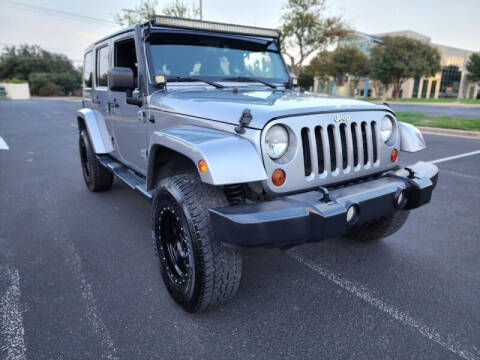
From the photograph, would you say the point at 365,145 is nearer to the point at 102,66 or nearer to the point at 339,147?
the point at 339,147

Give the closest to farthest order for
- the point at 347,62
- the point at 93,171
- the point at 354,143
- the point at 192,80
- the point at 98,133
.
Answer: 1. the point at 354,143
2. the point at 192,80
3. the point at 98,133
4. the point at 93,171
5. the point at 347,62

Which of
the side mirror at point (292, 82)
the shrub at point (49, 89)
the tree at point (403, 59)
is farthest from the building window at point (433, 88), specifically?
the side mirror at point (292, 82)

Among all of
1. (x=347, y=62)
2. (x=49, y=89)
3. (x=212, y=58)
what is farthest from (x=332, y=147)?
(x=49, y=89)

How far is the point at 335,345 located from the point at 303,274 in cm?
83

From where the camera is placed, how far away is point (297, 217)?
187 centimetres

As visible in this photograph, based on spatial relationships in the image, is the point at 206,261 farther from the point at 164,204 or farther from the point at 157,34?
the point at 157,34

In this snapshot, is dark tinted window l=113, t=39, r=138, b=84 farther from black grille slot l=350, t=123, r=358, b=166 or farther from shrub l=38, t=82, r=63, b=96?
shrub l=38, t=82, r=63, b=96

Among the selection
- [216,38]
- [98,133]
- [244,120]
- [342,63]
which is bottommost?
[98,133]

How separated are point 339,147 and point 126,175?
7.75 ft

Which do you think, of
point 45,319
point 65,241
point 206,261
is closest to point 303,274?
point 206,261

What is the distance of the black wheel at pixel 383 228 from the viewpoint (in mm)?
3127

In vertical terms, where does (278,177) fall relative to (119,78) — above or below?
below

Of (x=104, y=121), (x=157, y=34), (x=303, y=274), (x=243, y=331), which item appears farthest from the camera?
(x=104, y=121)

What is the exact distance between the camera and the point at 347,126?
2348 millimetres
